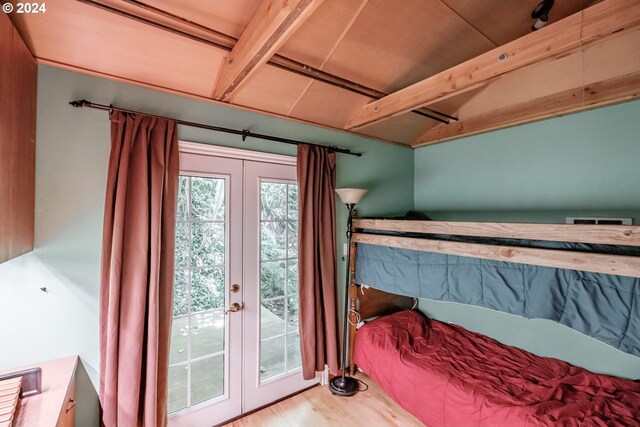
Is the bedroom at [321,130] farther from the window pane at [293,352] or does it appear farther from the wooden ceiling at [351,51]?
the window pane at [293,352]

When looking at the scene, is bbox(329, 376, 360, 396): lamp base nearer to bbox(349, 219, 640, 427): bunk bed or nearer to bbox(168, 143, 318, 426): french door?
bbox(349, 219, 640, 427): bunk bed

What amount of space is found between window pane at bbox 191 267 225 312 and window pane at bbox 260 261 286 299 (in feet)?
1.10

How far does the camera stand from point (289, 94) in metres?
2.07

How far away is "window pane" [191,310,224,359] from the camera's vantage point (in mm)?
1938

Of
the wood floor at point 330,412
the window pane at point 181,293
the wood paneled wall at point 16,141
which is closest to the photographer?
the wood paneled wall at point 16,141

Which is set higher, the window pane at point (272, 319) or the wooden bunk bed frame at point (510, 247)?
the wooden bunk bed frame at point (510, 247)

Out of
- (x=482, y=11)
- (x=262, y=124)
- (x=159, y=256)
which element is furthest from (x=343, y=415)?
(x=482, y=11)

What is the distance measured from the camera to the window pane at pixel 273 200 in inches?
88.0

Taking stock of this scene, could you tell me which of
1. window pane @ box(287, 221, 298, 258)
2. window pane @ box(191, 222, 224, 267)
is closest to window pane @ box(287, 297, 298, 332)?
window pane @ box(287, 221, 298, 258)

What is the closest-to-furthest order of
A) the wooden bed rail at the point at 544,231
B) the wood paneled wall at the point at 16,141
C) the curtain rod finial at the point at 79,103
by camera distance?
1. the wood paneled wall at the point at 16,141
2. the wooden bed rail at the point at 544,231
3. the curtain rod finial at the point at 79,103

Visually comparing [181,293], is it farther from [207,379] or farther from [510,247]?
[510,247]

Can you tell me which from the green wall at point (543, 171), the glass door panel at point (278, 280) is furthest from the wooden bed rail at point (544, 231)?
the green wall at point (543, 171)

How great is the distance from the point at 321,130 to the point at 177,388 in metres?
2.38

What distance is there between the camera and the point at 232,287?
2066 millimetres
